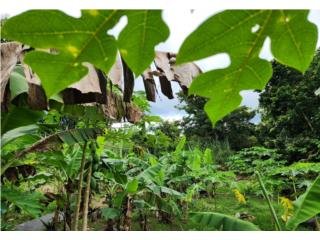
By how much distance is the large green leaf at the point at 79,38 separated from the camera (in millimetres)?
276

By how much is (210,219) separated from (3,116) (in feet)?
2.62

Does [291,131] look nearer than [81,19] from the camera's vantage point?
No

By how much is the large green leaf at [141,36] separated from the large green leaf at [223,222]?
3.76 feet

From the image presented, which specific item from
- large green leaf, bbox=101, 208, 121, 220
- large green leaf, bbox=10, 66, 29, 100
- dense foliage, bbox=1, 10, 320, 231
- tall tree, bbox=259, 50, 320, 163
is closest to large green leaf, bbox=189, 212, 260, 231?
dense foliage, bbox=1, 10, 320, 231

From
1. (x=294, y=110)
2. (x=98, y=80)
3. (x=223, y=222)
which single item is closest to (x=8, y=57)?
(x=98, y=80)

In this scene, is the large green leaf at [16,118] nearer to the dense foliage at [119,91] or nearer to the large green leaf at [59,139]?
the dense foliage at [119,91]

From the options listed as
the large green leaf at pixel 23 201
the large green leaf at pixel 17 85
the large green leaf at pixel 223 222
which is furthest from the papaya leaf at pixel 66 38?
the large green leaf at pixel 23 201

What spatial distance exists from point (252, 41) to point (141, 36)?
0.08 m

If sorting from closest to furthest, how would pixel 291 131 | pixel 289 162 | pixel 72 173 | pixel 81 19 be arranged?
pixel 81 19, pixel 72 173, pixel 289 162, pixel 291 131

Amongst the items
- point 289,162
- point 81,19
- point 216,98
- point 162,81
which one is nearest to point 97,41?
point 81,19

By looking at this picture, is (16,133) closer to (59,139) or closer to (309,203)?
A: (59,139)

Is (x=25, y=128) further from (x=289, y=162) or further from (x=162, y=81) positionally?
(x=289, y=162)

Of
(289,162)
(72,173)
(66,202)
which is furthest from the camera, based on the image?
(289,162)

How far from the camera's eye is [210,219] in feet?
4.77
